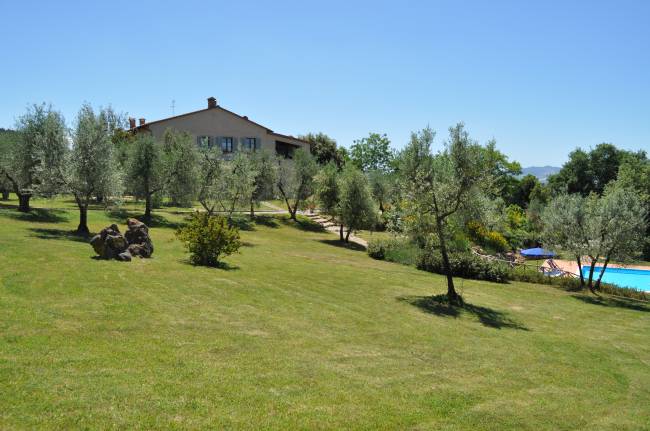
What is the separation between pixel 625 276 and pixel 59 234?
46.6 m

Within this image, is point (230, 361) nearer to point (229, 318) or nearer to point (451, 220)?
point (229, 318)

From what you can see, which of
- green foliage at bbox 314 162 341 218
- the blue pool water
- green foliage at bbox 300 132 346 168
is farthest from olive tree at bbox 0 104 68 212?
green foliage at bbox 300 132 346 168

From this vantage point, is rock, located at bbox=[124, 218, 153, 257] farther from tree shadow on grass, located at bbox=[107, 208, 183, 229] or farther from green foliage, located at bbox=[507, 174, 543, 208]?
green foliage, located at bbox=[507, 174, 543, 208]

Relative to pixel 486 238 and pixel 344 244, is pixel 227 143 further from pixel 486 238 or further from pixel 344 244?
pixel 486 238

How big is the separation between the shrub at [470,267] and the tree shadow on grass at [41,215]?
88.6 ft

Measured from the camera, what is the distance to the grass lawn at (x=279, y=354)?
8.41m

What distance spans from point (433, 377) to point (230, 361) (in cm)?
489

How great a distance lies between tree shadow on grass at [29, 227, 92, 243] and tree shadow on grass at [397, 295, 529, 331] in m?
18.3

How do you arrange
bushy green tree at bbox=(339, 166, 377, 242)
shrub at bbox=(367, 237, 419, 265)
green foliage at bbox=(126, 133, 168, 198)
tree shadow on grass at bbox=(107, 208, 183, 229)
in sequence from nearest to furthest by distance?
shrub at bbox=(367, 237, 419, 265)
tree shadow on grass at bbox=(107, 208, 183, 229)
green foliage at bbox=(126, 133, 168, 198)
bushy green tree at bbox=(339, 166, 377, 242)

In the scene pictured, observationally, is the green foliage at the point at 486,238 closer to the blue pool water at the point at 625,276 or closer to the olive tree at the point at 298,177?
the blue pool water at the point at 625,276

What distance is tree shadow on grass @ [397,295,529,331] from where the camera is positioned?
64.0 feet

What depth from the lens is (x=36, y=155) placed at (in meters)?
33.2

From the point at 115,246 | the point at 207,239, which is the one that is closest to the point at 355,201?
the point at 207,239

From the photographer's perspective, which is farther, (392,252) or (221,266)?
(392,252)
